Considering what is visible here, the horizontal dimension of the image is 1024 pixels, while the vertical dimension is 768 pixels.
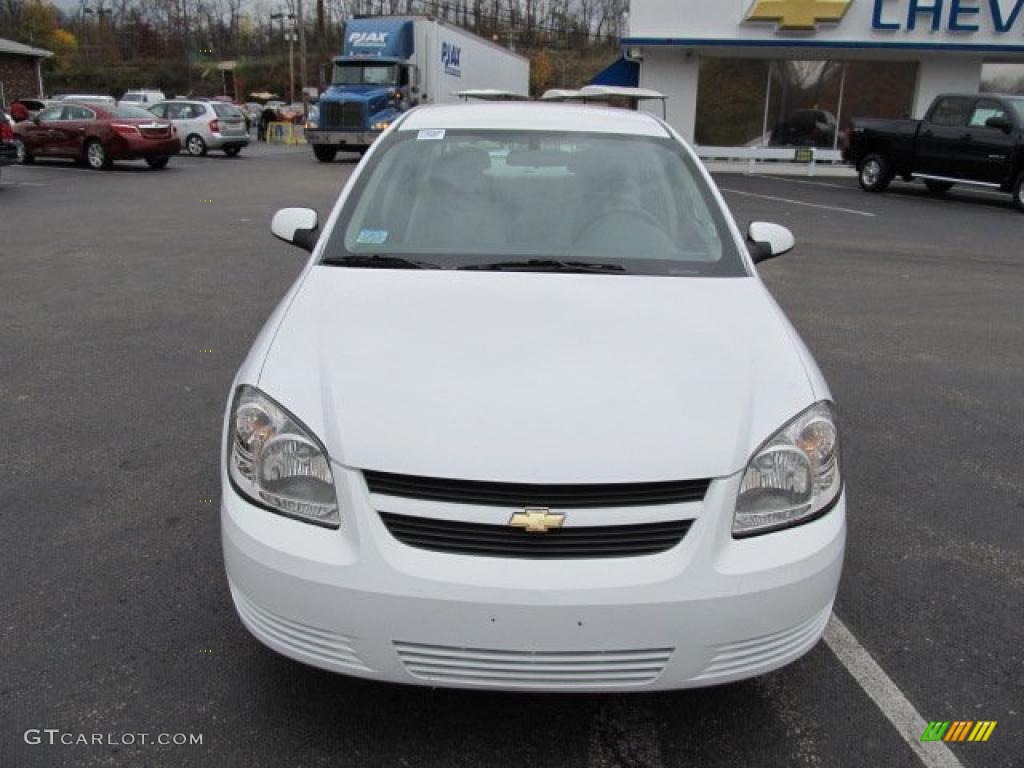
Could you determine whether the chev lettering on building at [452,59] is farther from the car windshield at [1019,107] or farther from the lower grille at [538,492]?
the lower grille at [538,492]

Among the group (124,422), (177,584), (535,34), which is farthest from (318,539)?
(535,34)

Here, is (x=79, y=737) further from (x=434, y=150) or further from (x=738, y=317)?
(x=434, y=150)

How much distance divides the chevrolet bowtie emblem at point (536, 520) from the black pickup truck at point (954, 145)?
1752 centimetres

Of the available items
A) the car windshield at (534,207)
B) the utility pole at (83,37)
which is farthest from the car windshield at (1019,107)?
the utility pole at (83,37)

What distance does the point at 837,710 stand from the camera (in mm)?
2637

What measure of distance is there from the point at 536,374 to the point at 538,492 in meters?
0.41

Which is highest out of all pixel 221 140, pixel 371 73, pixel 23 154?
pixel 371 73

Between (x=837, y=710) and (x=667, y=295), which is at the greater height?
(x=667, y=295)

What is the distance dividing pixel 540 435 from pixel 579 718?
36.7 inches

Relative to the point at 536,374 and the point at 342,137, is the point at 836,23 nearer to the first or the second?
the point at 342,137

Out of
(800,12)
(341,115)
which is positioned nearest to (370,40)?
(341,115)

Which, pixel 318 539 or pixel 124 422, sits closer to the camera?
pixel 318 539

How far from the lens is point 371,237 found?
11.3 feet

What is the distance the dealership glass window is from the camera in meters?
23.9
